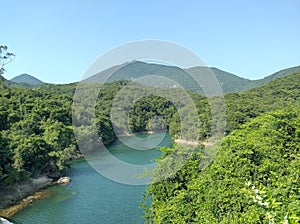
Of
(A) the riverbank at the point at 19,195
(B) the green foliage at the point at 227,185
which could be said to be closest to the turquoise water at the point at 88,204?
(A) the riverbank at the point at 19,195

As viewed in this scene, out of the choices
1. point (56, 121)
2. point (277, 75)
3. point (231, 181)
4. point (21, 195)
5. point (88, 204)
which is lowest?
point (88, 204)

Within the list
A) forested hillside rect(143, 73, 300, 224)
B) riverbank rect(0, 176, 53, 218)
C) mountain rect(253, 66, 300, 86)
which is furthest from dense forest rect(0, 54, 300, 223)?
mountain rect(253, 66, 300, 86)

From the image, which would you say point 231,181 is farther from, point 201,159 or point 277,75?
point 277,75

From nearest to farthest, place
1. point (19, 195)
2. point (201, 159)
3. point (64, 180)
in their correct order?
1. point (201, 159)
2. point (19, 195)
3. point (64, 180)

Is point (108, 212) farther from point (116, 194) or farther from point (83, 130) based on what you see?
point (83, 130)

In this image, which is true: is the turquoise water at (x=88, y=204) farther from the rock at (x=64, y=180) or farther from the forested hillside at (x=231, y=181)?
the forested hillside at (x=231, y=181)

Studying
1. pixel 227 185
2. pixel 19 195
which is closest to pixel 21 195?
pixel 19 195

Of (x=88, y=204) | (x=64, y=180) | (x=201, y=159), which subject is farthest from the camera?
(x=64, y=180)
